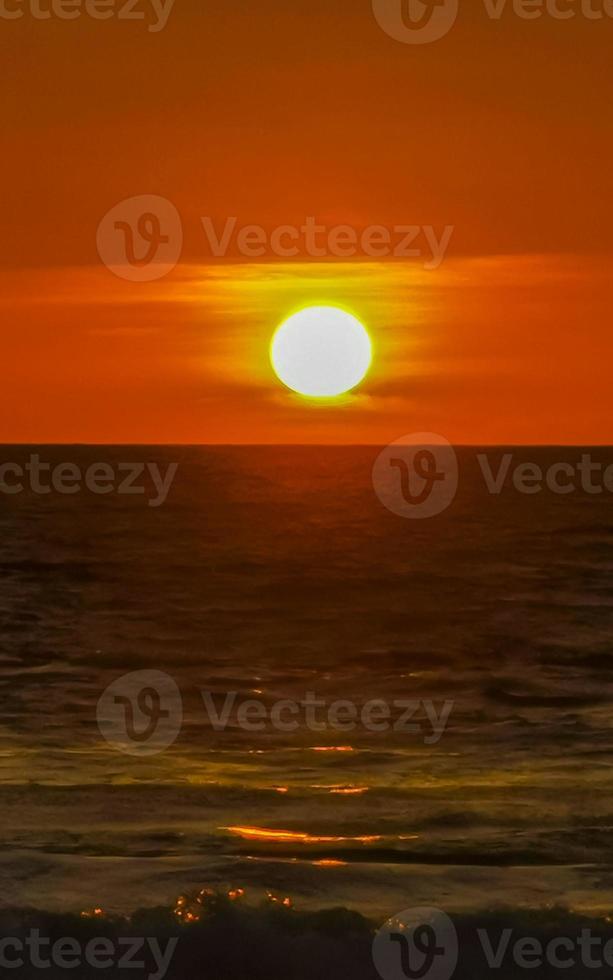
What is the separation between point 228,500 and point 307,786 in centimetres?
7615

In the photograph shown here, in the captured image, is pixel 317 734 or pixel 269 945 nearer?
pixel 269 945

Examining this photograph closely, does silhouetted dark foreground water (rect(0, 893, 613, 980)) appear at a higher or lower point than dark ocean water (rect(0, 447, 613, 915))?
lower

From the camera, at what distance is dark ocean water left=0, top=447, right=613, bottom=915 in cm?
891

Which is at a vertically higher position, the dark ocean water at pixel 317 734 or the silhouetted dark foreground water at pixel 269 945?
the dark ocean water at pixel 317 734

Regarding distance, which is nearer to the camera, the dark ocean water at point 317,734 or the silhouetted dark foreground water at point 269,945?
the silhouetted dark foreground water at point 269,945

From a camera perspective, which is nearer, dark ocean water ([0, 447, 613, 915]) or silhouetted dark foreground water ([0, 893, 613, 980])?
silhouetted dark foreground water ([0, 893, 613, 980])

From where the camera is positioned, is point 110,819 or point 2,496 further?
point 2,496

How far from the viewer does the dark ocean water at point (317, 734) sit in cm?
891

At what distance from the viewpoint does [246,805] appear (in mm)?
11180

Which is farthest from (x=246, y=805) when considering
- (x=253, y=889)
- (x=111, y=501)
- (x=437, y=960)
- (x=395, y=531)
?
(x=111, y=501)

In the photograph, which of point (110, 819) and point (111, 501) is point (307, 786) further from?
point (111, 501)

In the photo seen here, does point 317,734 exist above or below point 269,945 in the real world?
above

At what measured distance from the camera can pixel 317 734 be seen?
1470 cm

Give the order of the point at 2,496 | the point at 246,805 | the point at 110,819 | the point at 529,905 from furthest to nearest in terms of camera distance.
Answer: the point at 2,496 < the point at 246,805 < the point at 110,819 < the point at 529,905
